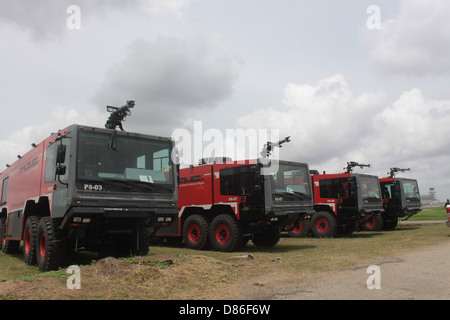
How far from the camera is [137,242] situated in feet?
26.6

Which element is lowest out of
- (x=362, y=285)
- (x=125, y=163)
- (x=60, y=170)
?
(x=362, y=285)

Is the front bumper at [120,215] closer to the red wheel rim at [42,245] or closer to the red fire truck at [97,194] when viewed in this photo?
the red fire truck at [97,194]

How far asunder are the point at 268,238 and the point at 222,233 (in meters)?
1.85

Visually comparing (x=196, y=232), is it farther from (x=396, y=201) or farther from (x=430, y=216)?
(x=430, y=216)

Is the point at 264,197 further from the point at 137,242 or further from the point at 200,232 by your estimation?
the point at 137,242

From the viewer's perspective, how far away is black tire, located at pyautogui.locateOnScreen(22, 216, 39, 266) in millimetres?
8273

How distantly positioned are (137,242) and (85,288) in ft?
7.98

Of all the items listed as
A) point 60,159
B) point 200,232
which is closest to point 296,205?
point 200,232

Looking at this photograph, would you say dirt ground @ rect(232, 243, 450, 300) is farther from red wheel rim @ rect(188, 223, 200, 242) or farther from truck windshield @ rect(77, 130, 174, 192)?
red wheel rim @ rect(188, 223, 200, 242)

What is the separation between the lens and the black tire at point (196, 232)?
11.4 m

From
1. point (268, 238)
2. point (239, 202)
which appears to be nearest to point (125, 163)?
point (239, 202)

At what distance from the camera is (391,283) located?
5938mm

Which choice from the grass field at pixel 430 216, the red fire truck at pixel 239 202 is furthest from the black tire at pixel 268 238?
the grass field at pixel 430 216

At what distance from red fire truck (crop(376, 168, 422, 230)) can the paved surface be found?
11607mm
